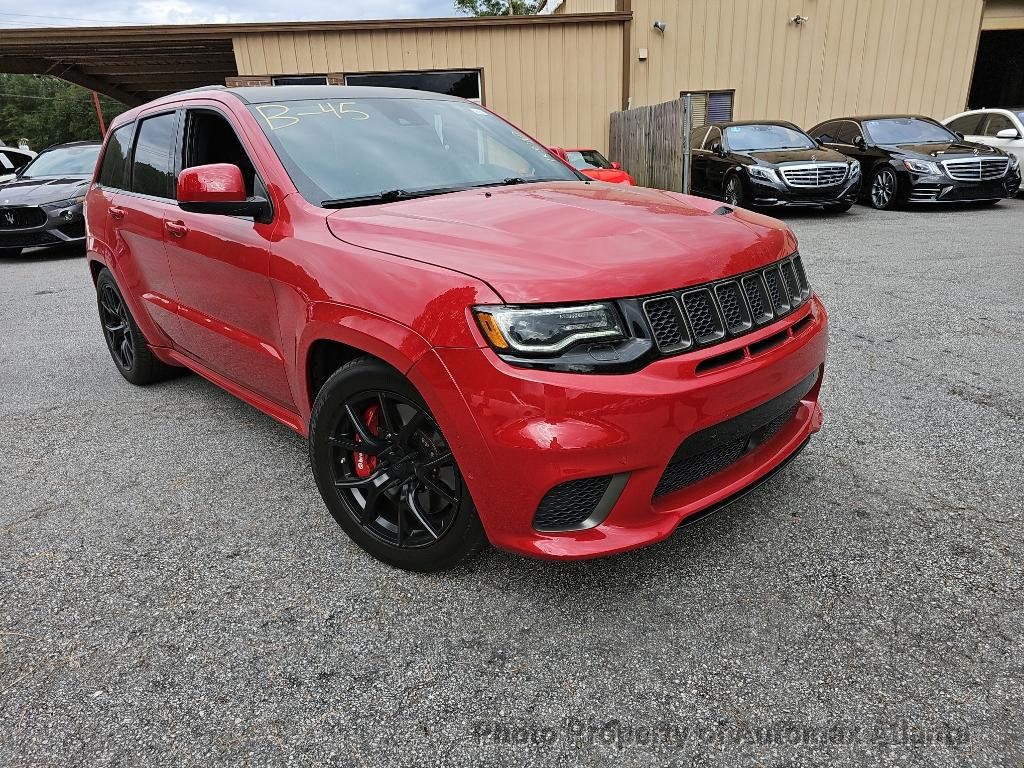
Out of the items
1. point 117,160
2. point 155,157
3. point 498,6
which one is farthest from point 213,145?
point 498,6

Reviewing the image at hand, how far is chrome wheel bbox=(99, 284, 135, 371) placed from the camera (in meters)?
4.35

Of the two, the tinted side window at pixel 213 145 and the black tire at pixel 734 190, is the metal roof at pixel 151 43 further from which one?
the tinted side window at pixel 213 145

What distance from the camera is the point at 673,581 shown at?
2.35 metres

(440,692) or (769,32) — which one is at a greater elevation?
(769,32)

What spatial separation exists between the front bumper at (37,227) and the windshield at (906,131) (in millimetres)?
12532

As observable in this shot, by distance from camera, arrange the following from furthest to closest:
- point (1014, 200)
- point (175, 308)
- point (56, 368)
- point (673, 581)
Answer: point (1014, 200) < point (56, 368) < point (175, 308) < point (673, 581)

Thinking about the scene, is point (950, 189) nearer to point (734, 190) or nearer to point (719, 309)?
point (734, 190)

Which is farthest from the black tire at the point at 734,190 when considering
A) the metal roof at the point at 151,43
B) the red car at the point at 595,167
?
the metal roof at the point at 151,43

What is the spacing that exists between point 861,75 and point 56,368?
17.8 metres

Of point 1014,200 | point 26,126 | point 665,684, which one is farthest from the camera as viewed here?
point 26,126

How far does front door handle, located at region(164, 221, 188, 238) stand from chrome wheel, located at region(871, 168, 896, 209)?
10902 mm

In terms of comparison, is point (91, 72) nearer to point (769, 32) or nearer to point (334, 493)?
point (769, 32)

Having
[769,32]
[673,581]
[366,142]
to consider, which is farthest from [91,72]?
[673,581]

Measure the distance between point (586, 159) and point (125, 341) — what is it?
938 centimetres
